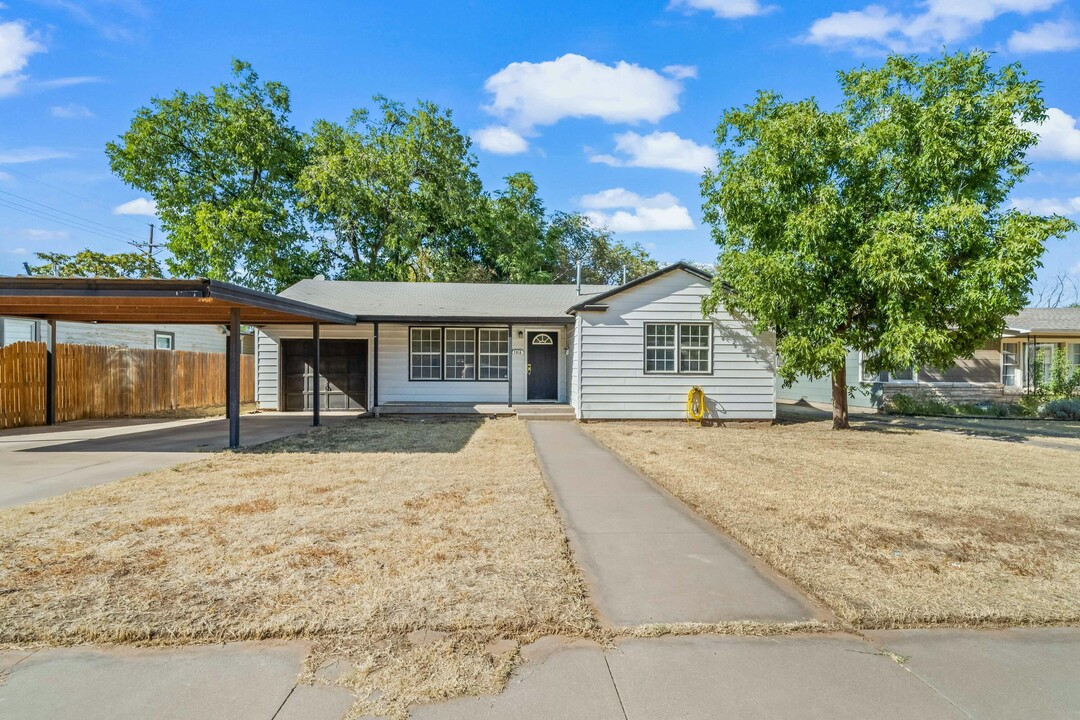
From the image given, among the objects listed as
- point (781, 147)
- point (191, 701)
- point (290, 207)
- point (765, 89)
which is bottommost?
point (191, 701)

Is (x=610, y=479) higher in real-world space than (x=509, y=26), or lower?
lower

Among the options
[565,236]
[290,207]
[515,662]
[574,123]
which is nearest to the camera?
[515,662]

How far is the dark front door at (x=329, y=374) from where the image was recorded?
15953mm

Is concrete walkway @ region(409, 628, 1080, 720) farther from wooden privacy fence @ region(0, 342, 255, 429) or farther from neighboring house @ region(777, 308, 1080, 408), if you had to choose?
neighboring house @ region(777, 308, 1080, 408)

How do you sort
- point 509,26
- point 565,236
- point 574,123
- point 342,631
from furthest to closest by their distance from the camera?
point 565,236 → point 574,123 → point 509,26 → point 342,631

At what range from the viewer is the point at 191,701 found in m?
2.50

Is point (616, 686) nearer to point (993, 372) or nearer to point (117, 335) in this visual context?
point (993, 372)

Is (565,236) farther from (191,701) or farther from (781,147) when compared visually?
(191,701)

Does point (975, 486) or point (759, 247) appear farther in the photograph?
point (759, 247)

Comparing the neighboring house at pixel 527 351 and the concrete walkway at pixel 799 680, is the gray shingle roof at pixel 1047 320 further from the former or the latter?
the concrete walkway at pixel 799 680

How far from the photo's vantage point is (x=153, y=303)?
9672mm

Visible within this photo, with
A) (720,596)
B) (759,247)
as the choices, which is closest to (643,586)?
(720,596)

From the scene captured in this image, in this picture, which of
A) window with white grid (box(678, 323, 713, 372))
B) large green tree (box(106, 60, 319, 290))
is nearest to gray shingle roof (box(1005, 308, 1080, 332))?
window with white grid (box(678, 323, 713, 372))

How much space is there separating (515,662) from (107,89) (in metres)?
20.8
